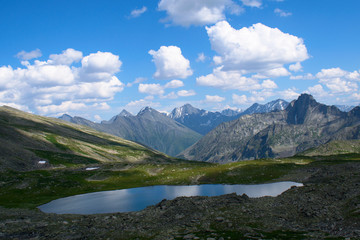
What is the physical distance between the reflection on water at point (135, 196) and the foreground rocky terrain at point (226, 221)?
61.5 ft

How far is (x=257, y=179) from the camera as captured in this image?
124125mm

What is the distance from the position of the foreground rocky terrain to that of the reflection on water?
18.7 metres

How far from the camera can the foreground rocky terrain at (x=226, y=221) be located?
43344 millimetres

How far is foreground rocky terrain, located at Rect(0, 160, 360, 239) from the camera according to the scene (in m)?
43.3

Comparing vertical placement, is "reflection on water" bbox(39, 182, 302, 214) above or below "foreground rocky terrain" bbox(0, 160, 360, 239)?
below

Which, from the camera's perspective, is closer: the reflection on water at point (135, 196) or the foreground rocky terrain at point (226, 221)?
the foreground rocky terrain at point (226, 221)

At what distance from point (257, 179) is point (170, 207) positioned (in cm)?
7176

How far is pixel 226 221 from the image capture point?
50938 millimetres

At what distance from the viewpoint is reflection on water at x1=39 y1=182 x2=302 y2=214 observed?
8329 centimetres

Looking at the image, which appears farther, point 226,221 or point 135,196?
point 135,196

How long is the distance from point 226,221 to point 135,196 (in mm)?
56991

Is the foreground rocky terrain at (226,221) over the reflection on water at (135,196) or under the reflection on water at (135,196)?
over

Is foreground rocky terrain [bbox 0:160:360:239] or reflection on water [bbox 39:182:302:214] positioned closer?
foreground rocky terrain [bbox 0:160:360:239]

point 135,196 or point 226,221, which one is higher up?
point 226,221
